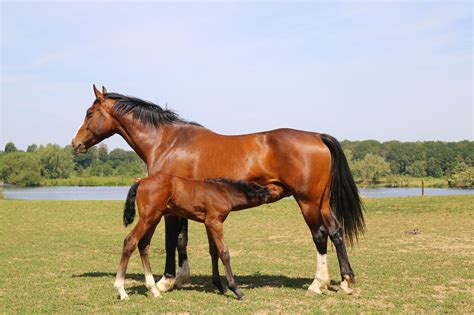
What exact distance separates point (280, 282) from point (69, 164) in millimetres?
71232

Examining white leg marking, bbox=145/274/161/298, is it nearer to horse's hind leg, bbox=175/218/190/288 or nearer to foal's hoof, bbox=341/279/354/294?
horse's hind leg, bbox=175/218/190/288

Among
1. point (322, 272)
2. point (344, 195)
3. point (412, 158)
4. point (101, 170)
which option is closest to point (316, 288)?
point (322, 272)

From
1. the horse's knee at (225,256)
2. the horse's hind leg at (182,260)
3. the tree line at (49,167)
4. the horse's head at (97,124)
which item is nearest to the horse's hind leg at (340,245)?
the horse's knee at (225,256)

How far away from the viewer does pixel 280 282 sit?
6.79 metres

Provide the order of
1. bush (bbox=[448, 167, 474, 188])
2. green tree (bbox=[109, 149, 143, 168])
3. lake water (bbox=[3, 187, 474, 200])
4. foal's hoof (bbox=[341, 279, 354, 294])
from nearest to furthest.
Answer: foal's hoof (bbox=[341, 279, 354, 294]), lake water (bbox=[3, 187, 474, 200]), bush (bbox=[448, 167, 474, 188]), green tree (bbox=[109, 149, 143, 168])

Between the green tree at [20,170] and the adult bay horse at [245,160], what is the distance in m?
58.9

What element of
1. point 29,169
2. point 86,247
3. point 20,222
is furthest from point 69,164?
point 86,247

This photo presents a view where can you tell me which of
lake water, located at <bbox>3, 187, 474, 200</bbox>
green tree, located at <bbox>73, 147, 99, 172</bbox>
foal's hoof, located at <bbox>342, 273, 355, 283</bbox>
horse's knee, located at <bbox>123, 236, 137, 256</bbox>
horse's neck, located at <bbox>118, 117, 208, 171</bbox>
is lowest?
lake water, located at <bbox>3, 187, 474, 200</bbox>

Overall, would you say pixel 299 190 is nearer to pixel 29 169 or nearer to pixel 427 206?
pixel 427 206

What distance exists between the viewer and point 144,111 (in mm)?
6945

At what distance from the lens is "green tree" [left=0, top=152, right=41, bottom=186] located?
60438mm

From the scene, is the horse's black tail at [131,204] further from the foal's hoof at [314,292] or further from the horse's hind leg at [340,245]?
the horse's hind leg at [340,245]

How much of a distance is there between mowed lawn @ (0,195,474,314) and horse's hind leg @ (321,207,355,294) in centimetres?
21

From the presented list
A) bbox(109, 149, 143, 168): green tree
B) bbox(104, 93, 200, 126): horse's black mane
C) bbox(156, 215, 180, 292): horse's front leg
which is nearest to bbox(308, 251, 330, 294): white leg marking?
bbox(156, 215, 180, 292): horse's front leg
